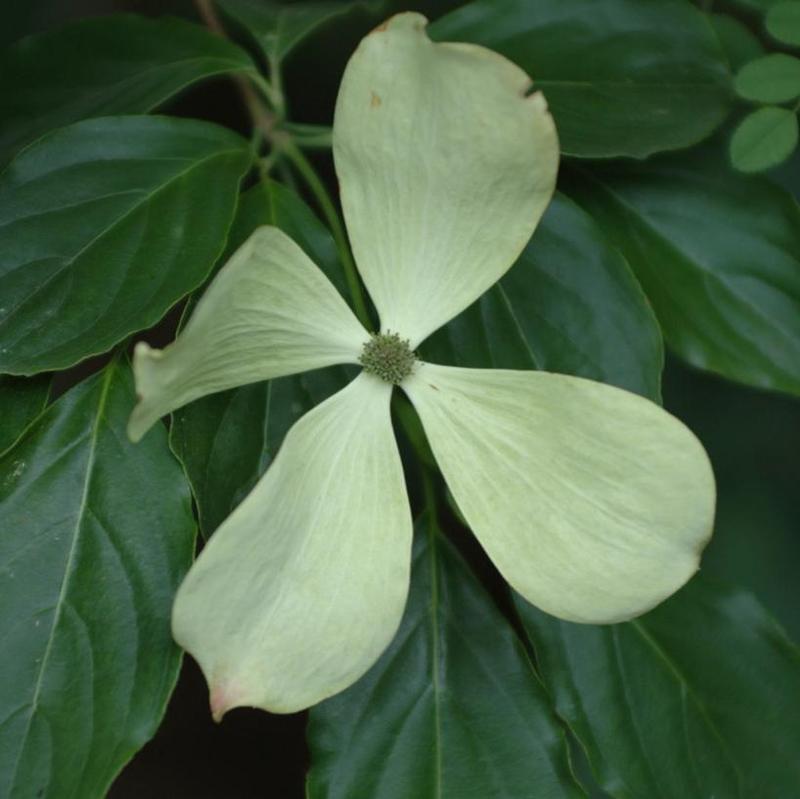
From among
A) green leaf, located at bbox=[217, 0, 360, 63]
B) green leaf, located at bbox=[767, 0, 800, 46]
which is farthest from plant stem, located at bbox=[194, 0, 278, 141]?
green leaf, located at bbox=[767, 0, 800, 46]

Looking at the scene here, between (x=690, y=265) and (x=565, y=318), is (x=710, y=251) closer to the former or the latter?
(x=690, y=265)

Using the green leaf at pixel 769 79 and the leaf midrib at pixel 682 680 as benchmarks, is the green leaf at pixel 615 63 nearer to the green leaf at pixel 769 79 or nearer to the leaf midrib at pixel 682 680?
the green leaf at pixel 769 79

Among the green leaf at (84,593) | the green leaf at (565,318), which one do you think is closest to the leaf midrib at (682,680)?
the green leaf at (565,318)

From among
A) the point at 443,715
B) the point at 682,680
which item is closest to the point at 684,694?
the point at 682,680

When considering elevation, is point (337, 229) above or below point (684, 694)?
above

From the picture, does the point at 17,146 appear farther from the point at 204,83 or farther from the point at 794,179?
the point at 794,179

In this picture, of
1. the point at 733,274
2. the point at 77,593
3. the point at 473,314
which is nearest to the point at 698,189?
the point at 733,274
